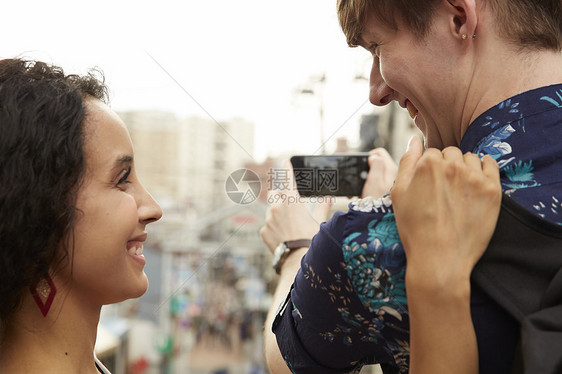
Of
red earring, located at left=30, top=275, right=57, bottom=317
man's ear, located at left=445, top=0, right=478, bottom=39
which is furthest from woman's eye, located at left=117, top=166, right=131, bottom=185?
man's ear, located at left=445, top=0, right=478, bottom=39

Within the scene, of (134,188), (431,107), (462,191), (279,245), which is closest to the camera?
(462,191)

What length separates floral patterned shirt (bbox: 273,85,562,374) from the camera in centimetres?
95

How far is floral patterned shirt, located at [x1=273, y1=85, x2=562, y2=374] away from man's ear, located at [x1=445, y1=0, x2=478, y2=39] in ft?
0.48

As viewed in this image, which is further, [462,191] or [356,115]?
[356,115]

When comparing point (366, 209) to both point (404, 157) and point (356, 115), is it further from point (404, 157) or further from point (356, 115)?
point (356, 115)

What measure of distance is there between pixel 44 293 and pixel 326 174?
774mm

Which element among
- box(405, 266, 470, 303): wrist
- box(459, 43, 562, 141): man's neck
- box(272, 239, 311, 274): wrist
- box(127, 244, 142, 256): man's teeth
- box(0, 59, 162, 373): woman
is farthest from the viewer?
box(272, 239, 311, 274): wrist

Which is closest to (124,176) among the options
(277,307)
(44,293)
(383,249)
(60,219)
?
(60,219)

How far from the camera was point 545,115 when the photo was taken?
0.98 meters

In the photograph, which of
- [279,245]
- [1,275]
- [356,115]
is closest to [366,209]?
[356,115]

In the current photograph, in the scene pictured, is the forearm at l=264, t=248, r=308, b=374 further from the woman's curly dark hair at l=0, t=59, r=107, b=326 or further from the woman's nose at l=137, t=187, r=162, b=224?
the woman's curly dark hair at l=0, t=59, r=107, b=326

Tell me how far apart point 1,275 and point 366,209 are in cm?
72

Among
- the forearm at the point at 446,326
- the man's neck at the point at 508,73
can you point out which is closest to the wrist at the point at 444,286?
the forearm at the point at 446,326

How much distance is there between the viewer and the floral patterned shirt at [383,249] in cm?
95
